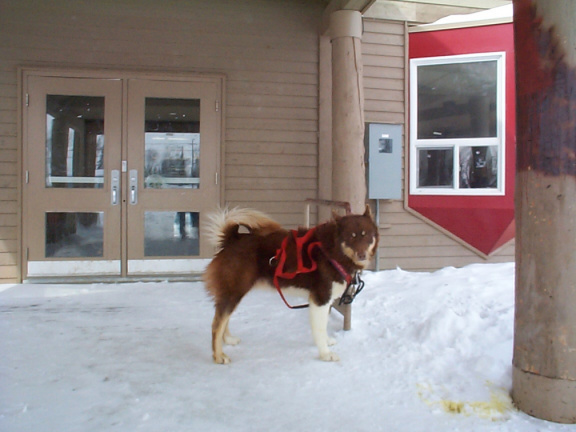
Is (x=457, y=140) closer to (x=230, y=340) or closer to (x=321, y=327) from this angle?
(x=321, y=327)

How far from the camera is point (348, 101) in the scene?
5363 mm

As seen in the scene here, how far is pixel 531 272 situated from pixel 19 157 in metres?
5.78

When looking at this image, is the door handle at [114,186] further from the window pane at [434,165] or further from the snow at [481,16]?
the snow at [481,16]

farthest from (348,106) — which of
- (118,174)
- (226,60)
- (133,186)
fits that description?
(118,174)

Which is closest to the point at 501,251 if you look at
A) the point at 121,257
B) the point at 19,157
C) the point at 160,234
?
the point at 160,234

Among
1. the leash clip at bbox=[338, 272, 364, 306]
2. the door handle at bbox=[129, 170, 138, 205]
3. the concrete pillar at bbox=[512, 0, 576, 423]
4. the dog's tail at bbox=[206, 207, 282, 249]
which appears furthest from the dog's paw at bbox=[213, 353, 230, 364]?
the door handle at bbox=[129, 170, 138, 205]

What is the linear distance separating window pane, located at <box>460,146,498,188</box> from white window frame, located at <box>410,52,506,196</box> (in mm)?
57

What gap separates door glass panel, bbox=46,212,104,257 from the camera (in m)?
5.96

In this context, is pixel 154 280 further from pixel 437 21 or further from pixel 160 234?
pixel 437 21

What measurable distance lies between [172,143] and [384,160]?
9.45 ft

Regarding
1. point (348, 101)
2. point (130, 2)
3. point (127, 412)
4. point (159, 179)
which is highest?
point (130, 2)

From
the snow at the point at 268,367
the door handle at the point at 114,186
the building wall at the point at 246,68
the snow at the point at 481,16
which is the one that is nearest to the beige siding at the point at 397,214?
the building wall at the point at 246,68

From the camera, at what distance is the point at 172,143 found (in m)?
6.21

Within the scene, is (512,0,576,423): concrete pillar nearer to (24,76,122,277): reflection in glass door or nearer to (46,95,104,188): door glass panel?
(24,76,122,277): reflection in glass door
